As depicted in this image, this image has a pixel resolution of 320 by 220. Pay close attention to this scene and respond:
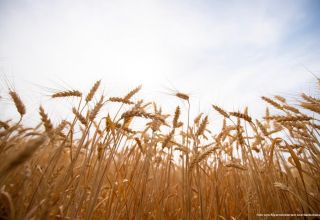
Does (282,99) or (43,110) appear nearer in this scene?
(43,110)

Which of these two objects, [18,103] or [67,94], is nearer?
[18,103]

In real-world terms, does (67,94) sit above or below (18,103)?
above

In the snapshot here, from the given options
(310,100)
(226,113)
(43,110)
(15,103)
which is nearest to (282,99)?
(310,100)

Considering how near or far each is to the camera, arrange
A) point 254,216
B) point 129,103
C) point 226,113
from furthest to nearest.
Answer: point 226,113
point 129,103
point 254,216

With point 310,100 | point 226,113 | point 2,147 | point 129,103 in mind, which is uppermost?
point 310,100

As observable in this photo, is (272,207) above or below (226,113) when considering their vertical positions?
below

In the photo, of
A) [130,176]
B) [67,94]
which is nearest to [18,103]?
[67,94]

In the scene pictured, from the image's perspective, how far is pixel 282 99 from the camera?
353cm

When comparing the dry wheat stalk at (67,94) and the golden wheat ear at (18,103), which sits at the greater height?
the dry wheat stalk at (67,94)

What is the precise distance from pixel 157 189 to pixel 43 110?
164 cm

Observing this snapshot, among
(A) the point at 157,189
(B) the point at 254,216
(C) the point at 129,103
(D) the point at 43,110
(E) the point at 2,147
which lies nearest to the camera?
(E) the point at 2,147

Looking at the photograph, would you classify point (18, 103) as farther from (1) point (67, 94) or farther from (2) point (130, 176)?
(2) point (130, 176)

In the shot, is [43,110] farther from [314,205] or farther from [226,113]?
[314,205]

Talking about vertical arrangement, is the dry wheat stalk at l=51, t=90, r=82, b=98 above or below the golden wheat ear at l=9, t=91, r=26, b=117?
above
